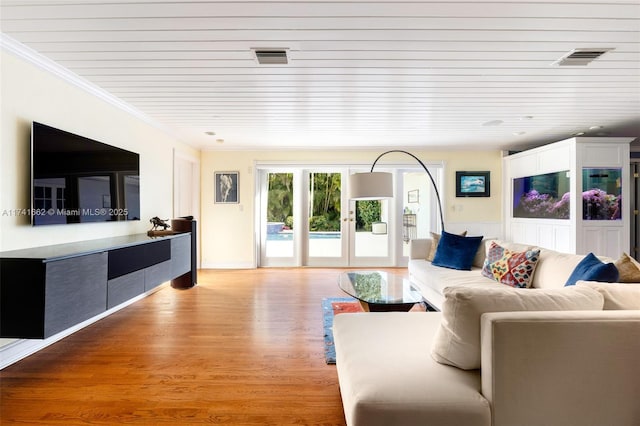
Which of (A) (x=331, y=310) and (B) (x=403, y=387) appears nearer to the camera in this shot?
(B) (x=403, y=387)

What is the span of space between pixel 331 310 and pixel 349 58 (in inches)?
93.9

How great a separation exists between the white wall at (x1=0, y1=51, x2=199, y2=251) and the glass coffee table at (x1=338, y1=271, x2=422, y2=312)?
2.44 meters

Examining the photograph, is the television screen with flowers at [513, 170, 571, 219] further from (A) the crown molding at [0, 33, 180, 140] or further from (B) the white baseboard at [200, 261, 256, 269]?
(A) the crown molding at [0, 33, 180, 140]

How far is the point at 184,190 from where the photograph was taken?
5.02 metres

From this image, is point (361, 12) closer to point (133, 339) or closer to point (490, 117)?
point (490, 117)

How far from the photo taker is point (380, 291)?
2.61m

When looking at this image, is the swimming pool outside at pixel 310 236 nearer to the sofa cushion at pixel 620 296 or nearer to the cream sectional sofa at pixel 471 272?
Result: the cream sectional sofa at pixel 471 272

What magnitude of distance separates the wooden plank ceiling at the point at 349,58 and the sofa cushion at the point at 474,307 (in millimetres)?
1591

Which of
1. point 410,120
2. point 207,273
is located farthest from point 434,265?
point 207,273

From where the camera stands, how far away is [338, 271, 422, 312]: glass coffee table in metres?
2.35

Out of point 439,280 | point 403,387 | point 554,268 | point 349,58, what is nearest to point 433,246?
point 439,280

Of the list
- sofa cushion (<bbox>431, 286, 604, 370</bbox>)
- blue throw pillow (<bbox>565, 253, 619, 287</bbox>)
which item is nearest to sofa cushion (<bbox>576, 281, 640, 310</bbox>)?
sofa cushion (<bbox>431, 286, 604, 370</bbox>)

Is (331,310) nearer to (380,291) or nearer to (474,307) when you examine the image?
(380,291)

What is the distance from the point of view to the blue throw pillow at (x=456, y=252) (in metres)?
3.46
